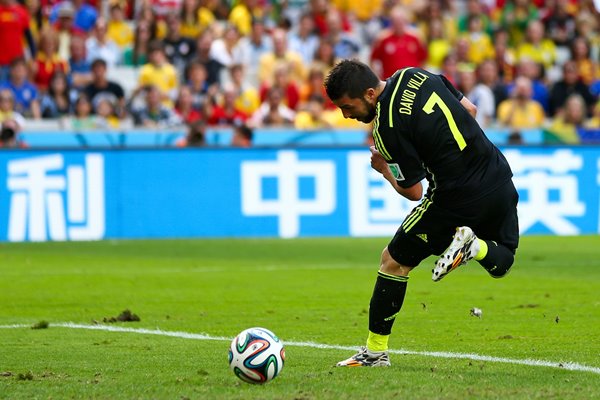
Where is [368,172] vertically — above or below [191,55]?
below

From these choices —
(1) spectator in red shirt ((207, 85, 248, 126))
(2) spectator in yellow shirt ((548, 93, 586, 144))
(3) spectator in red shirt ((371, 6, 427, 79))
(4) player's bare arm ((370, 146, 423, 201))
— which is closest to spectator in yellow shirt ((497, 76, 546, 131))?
(2) spectator in yellow shirt ((548, 93, 586, 144))

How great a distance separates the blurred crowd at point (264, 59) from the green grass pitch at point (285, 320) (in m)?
3.92

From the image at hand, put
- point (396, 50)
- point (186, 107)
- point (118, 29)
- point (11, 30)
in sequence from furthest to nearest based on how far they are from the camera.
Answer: point (118, 29), point (396, 50), point (11, 30), point (186, 107)

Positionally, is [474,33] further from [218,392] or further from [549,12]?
[218,392]

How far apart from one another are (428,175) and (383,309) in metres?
0.85

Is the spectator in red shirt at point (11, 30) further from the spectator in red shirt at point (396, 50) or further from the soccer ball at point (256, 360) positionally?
the soccer ball at point (256, 360)

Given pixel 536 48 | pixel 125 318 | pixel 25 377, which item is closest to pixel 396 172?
pixel 25 377

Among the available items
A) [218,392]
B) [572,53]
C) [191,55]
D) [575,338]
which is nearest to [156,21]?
[191,55]

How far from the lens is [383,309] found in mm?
7379

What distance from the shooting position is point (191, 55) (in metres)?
22.7

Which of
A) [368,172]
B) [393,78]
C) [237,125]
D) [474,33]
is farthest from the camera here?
[474,33]

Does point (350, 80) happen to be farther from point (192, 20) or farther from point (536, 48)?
point (536, 48)

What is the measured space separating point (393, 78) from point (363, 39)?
18.1 m

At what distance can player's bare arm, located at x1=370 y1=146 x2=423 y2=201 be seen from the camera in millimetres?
7184
